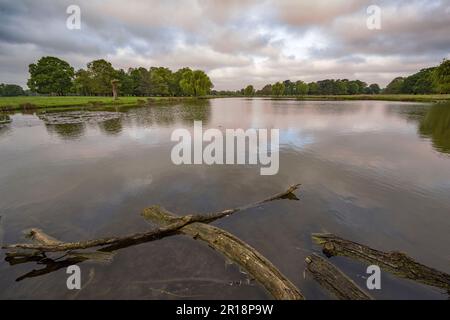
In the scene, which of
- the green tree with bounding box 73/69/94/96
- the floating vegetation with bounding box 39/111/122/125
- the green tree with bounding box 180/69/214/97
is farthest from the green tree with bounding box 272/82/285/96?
the floating vegetation with bounding box 39/111/122/125

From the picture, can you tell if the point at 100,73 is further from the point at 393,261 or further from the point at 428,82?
the point at 428,82

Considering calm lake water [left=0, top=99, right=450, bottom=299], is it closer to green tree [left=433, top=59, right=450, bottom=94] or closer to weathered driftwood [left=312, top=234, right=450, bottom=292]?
weathered driftwood [left=312, top=234, right=450, bottom=292]

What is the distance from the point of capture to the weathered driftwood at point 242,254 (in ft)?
13.8

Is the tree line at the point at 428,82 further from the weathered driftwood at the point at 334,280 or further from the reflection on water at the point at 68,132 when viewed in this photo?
the reflection on water at the point at 68,132

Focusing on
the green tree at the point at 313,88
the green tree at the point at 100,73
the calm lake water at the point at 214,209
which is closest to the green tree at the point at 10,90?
the green tree at the point at 100,73

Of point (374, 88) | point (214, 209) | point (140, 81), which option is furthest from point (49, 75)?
point (374, 88)

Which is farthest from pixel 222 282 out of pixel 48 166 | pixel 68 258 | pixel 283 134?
pixel 283 134

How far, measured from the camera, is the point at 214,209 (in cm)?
790

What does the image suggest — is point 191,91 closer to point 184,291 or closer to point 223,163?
point 223,163

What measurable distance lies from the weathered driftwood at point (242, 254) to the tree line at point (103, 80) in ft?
216

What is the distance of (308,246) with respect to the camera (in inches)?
237

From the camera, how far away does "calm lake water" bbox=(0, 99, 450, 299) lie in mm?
4859
